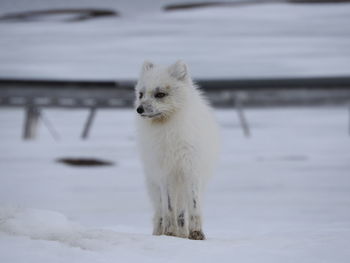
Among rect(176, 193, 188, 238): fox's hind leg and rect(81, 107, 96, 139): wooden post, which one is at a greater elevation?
rect(176, 193, 188, 238): fox's hind leg

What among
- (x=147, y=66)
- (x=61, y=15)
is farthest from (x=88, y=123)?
(x=61, y=15)

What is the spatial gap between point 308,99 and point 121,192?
4490 mm

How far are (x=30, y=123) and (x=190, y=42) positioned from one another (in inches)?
372

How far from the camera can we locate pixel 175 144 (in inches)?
201

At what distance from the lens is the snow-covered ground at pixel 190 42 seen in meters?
16.0

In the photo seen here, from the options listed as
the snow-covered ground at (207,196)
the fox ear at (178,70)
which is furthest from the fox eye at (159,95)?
the snow-covered ground at (207,196)

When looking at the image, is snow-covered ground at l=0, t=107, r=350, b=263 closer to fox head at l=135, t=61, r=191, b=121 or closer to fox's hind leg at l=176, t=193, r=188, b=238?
fox's hind leg at l=176, t=193, r=188, b=238

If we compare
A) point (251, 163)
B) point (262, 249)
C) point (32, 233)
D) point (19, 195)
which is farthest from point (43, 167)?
point (262, 249)

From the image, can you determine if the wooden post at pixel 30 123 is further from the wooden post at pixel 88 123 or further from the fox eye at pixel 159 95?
the fox eye at pixel 159 95

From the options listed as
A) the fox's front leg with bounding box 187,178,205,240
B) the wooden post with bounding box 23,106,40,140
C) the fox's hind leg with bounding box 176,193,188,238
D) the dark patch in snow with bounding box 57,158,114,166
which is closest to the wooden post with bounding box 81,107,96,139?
the wooden post with bounding box 23,106,40,140

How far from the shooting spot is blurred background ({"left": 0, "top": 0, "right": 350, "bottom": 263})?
428 cm

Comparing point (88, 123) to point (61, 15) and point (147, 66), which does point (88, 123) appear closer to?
point (147, 66)

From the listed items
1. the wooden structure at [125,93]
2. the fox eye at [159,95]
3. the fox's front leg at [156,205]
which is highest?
the fox eye at [159,95]

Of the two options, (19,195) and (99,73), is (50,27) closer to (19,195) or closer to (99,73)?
(99,73)
